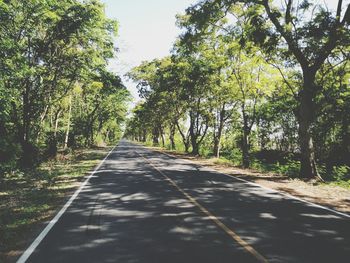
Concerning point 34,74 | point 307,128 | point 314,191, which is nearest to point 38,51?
point 34,74

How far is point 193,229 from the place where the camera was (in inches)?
295

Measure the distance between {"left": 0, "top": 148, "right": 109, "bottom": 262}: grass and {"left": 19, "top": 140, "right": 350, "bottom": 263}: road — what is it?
517 millimetres

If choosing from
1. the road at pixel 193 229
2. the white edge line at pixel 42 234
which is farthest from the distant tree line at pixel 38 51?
the road at pixel 193 229

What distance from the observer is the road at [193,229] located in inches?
234

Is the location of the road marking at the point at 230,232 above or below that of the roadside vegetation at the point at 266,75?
below

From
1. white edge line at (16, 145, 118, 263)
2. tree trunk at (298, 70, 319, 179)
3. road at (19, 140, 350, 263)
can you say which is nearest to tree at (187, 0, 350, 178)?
tree trunk at (298, 70, 319, 179)

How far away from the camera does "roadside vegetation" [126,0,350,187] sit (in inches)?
669

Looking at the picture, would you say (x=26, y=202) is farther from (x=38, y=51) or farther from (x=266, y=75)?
(x=266, y=75)

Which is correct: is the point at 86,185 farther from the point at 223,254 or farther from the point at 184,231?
the point at 223,254

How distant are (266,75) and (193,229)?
22.6 meters

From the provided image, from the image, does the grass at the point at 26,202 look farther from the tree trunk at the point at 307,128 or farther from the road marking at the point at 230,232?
the tree trunk at the point at 307,128

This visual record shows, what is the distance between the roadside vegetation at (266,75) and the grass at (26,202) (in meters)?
10.9

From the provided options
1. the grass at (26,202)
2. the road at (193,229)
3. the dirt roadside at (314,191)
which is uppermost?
the dirt roadside at (314,191)

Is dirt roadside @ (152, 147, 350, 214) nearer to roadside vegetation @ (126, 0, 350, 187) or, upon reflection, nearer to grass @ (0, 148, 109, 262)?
roadside vegetation @ (126, 0, 350, 187)
